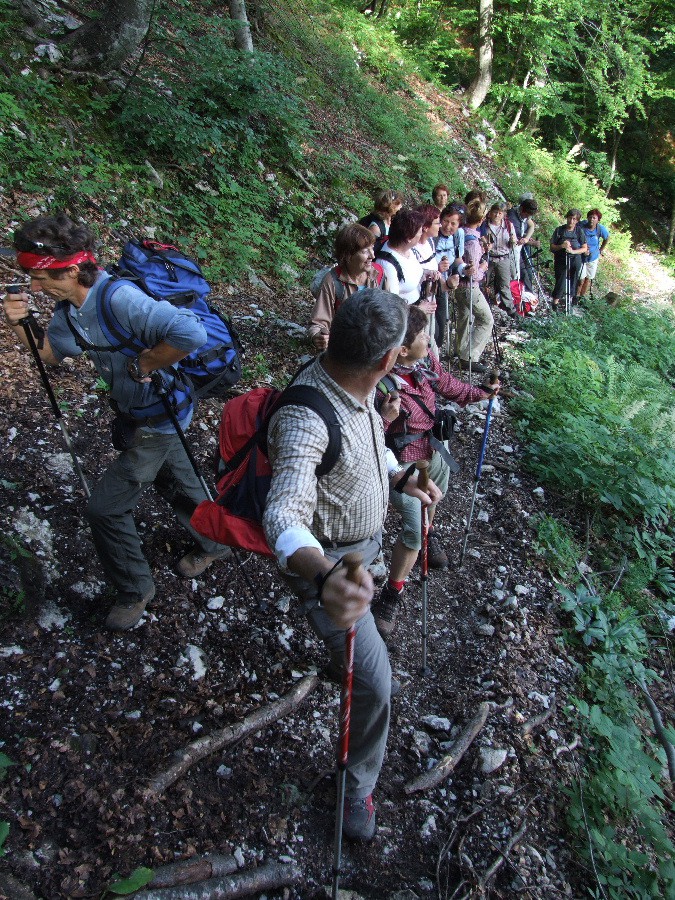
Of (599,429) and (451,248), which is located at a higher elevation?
(451,248)

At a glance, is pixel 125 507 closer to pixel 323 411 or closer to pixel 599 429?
pixel 323 411

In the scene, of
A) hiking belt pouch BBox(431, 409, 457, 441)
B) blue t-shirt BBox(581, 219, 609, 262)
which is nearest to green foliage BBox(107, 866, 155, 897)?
hiking belt pouch BBox(431, 409, 457, 441)

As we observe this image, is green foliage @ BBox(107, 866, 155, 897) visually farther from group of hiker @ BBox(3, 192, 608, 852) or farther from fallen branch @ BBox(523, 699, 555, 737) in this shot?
fallen branch @ BBox(523, 699, 555, 737)

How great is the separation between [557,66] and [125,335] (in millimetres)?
27292

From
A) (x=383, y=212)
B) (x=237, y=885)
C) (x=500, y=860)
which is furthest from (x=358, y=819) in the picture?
(x=383, y=212)

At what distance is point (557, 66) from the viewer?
23656 mm

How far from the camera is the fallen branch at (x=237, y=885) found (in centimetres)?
270

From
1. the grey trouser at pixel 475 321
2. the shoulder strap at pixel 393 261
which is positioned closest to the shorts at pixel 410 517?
the shoulder strap at pixel 393 261

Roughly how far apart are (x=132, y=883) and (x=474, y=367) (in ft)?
27.2

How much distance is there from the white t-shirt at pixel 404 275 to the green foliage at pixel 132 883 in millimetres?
5139

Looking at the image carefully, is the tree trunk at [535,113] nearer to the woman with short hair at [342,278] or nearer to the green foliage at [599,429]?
the green foliage at [599,429]

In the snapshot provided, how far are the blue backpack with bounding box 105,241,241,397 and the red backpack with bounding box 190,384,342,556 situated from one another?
102 cm

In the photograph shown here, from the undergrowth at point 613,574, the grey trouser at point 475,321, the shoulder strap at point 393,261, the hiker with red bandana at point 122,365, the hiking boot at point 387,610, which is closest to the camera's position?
the hiker with red bandana at point 122,365

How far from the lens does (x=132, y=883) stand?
104 inches
